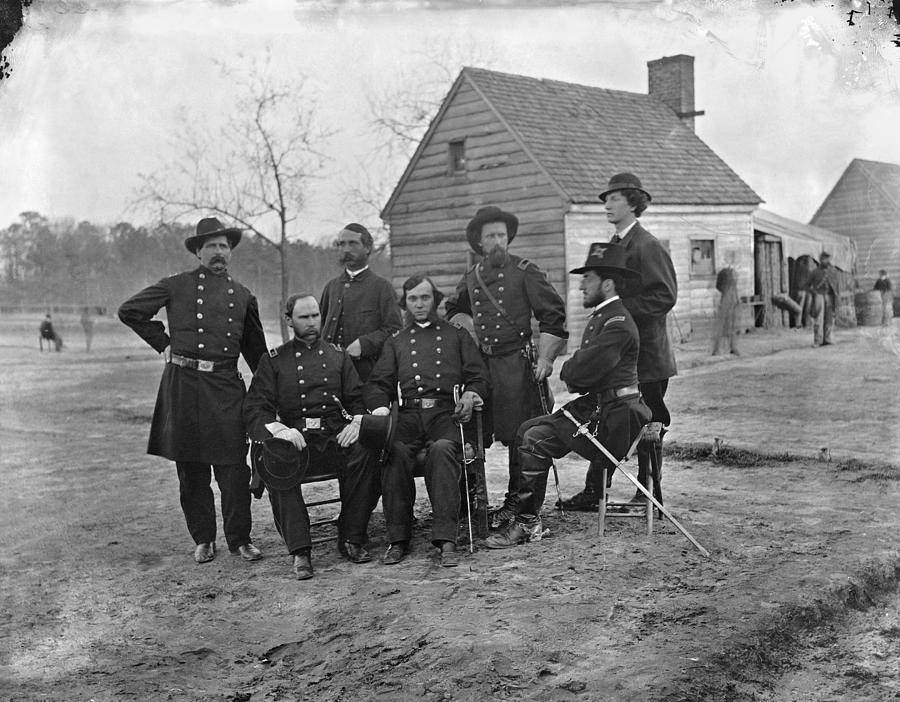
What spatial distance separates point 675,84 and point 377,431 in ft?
52.3

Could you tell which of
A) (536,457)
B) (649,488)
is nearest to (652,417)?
(649,488)

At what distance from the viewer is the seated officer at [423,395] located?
16.6 feet

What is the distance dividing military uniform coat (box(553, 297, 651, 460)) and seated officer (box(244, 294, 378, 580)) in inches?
48.6

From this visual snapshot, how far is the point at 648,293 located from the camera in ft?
18.5

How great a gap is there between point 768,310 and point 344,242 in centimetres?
1383

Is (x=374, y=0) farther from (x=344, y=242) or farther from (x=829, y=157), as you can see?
(x=829, y=157)

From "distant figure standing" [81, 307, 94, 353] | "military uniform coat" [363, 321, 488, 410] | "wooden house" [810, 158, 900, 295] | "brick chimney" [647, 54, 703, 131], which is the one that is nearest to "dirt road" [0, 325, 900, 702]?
"military uniform coat" [363, 321, 488, 410]

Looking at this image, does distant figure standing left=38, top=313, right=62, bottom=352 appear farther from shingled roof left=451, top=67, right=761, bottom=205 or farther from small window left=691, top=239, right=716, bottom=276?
small window left=691, top=239, right=716, bottom=276

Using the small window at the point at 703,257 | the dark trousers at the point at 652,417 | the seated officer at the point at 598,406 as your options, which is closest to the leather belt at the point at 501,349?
the seated officer at the point at 598,406

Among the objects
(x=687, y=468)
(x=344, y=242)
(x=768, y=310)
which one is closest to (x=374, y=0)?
(x=344, y=242)

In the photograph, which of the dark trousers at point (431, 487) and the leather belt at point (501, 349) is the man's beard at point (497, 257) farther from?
the dark trousers at point (431, 487)

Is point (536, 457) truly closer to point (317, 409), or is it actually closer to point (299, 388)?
point (317, 409)

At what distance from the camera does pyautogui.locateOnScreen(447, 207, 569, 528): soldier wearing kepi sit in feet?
18.2

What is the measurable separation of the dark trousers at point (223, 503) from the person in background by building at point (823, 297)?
11.2 meters
